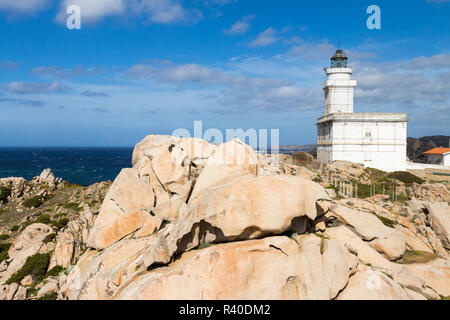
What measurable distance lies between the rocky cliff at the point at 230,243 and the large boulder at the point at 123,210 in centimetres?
6

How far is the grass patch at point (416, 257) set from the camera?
18402mm

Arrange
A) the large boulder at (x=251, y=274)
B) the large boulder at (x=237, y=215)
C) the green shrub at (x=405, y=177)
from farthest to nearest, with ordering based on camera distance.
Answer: the green shrub at (x=405, y=177)
the large boulder at (x=237, y=215)
the large boulder at (x=251, y=274)

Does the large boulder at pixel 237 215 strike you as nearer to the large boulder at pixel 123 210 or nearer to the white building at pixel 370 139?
the large boulder at pixel 123 210

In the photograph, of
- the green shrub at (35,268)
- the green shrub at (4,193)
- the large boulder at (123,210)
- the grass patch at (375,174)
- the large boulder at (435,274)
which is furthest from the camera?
the green shrub at (4,193)

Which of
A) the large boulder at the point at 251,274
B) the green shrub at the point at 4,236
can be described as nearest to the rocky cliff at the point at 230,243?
the large boulder at the point at 251,274

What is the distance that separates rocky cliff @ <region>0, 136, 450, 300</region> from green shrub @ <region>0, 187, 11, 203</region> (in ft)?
106

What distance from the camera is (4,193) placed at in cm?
5119

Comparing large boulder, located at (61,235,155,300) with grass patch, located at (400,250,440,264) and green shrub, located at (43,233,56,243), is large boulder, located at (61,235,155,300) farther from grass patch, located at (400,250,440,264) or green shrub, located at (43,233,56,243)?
grass patch, located at (400,250,440,264)

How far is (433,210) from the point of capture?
26.0m

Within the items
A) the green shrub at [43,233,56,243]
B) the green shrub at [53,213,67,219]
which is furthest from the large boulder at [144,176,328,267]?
the green shrub at [53,213,67,219]

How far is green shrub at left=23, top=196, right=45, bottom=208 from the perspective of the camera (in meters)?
47.7

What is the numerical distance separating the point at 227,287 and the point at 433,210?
23.2 meters

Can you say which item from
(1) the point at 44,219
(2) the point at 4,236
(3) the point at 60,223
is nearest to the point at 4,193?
(1) the point at 44,219

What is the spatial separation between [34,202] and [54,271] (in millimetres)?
29479
